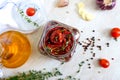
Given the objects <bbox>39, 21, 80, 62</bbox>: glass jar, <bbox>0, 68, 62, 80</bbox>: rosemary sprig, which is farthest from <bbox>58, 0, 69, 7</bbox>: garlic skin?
<bbox>0, 68, 62, 80</bbox>: rosemary sprig

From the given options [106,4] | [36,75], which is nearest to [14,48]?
[36,75]

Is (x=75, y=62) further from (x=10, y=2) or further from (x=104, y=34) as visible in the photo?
(x=10, y=2)

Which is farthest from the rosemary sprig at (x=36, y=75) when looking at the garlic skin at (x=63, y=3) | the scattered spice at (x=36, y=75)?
the garlic skin at (x=63, y=3)

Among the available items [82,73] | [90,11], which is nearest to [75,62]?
[82,73]

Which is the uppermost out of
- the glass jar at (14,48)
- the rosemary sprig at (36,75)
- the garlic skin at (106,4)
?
the garlic skin at (106,4)

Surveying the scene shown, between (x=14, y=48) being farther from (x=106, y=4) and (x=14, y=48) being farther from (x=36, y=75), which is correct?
(x=106, y=4)

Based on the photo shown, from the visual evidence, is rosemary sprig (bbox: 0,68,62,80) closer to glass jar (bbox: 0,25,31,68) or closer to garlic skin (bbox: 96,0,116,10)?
glass jar (bbox: 0,25,31,68)

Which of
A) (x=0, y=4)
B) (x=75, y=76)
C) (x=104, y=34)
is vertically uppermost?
(x=0, y=4)

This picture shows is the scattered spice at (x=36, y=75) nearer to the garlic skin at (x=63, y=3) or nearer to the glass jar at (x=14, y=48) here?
the glass jar at (x=14, y=48)
